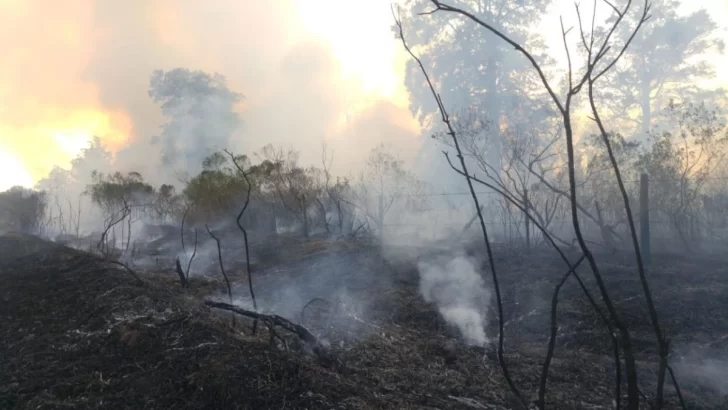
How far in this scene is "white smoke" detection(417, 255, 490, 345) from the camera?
8742 mm

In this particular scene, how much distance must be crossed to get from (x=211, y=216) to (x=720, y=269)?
23.0m

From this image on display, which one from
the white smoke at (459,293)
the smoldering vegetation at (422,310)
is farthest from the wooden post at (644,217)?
the white smoke at (459,293)

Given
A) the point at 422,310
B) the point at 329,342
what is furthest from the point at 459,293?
the point at 329,342

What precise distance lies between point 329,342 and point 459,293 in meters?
4.52

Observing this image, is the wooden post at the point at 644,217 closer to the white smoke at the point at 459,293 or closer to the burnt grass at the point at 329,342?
the burnt grass at the point at 329,342

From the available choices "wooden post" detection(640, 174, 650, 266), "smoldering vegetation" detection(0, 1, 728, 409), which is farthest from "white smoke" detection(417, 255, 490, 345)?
"wooden post" detection(640, 174, 650, 266)

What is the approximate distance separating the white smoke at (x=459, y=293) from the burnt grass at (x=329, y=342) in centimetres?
28

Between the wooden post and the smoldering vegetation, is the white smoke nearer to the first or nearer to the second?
the smoldering vegetation

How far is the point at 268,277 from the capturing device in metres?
12.5

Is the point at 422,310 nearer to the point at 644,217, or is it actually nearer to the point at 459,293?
the point at 459,293

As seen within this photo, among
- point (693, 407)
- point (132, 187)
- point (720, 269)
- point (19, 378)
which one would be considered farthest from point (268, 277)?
point (132, 187)

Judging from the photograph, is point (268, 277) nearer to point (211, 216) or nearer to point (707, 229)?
point (707, 229)

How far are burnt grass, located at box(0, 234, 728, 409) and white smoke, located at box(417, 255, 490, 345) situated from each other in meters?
0.28

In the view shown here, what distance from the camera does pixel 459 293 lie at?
1067 centimetres
